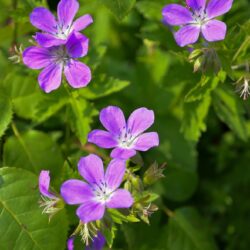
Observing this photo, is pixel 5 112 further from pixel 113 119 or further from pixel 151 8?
pixel 151 8

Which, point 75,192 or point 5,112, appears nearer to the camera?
point 75,192

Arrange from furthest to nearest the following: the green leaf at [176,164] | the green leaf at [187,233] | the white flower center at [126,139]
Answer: the green leaf at [176,164] → the green leaf at [187,233] → the white flower center at [126,139]

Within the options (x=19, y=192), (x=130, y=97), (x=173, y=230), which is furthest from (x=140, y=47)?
(x=19, y=192)

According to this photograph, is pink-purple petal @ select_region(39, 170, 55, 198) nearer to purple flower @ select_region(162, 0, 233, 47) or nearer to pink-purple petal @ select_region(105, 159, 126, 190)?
pink-purple petal @ select_region(105, 159, 126, 190)

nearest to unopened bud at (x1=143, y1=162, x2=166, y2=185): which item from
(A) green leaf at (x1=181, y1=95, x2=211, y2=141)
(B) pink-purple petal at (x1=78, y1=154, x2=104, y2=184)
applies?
(B) pink-purple petal at (x1=78, y1=154, x2=104, y2=184)

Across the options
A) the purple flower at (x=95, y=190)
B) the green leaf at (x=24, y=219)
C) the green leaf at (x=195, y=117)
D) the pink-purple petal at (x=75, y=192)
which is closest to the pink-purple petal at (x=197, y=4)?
the green leaf at (x=195, y=117)

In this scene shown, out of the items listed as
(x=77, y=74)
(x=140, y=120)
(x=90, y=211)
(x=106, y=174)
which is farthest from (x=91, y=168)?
(x=77, y=74)

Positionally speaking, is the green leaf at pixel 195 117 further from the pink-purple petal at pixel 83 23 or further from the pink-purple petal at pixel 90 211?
the pink-purple petal at pixel 90 211
